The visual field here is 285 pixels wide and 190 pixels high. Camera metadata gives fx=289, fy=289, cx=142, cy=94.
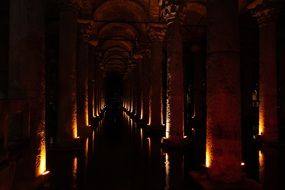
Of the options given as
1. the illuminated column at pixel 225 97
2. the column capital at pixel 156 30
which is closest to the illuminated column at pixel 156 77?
the column capital at pixel 156 30

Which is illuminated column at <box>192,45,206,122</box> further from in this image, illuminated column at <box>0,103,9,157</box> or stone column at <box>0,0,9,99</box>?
illuminated column at <box>0,103,9,157</box>

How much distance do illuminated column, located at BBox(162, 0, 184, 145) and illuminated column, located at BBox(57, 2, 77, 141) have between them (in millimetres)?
3795

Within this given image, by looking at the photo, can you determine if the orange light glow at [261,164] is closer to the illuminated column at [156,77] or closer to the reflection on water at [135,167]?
the reflection on water at [135,167]

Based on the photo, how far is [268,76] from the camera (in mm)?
12211

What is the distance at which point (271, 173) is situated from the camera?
7.93 meters

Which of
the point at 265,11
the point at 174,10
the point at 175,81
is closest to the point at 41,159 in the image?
the point at 175,81

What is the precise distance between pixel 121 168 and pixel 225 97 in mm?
3987

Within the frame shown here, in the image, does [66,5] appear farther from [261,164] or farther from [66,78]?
[261,164]

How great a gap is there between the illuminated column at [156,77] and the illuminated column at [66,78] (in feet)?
18.5

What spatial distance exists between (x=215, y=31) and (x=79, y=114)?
8882 millimetres

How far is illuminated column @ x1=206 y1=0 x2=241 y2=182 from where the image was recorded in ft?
20.8

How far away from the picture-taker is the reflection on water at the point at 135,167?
6961 millimetres

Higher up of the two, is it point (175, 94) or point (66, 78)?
point (66, 78)

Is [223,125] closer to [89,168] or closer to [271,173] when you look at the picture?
[271,173]
